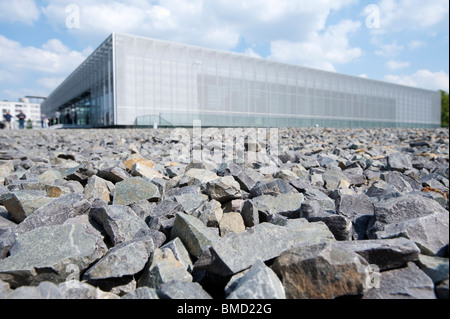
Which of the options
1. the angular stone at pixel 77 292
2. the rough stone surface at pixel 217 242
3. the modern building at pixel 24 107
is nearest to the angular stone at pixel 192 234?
the rough stone surface at pixel 217 242

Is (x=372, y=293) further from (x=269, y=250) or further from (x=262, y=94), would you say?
(x=262, y=94)

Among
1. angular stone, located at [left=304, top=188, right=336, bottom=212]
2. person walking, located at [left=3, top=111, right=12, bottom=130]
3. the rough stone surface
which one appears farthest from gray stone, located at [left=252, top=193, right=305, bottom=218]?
person walking, located at [left=3, top=111, right=12, bottom=130]

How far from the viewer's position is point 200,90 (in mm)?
37844

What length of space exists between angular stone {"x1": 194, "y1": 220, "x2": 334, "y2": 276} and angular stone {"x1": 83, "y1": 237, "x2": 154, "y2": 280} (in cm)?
29

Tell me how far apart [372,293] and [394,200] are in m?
0.87

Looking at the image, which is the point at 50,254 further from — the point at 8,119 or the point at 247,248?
the point at 8,119

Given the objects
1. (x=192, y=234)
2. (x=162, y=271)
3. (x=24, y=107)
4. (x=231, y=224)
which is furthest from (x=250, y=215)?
(x=24, y=107)

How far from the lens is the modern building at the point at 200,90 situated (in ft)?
110

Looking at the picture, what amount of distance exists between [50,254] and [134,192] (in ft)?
3.37

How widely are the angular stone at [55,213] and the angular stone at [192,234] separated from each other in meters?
0.76

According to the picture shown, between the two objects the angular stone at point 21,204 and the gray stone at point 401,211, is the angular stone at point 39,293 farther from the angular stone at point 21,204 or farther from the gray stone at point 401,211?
the gray stone at point 401,211

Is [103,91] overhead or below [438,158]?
overhead

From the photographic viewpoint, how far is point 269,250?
4.82 ft

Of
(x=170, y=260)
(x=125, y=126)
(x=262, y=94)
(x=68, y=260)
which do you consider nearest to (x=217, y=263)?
(x=170, y=260)
